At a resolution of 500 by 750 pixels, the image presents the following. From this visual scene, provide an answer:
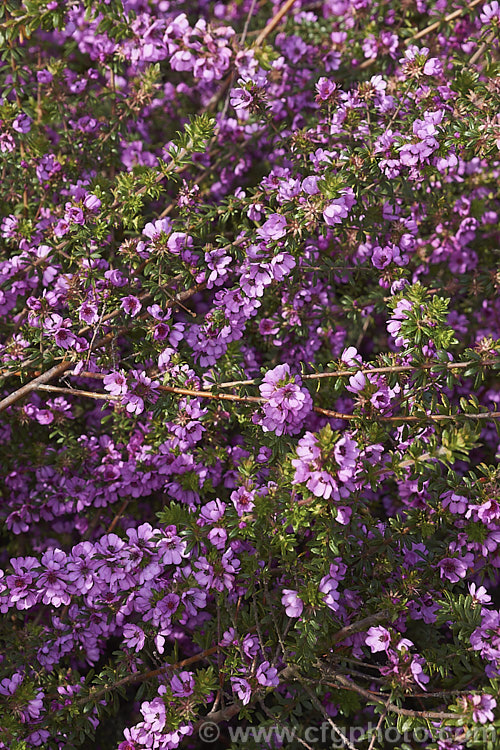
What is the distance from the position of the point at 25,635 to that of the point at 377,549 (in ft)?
5.21

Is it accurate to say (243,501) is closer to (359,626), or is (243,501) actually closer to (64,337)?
(359,626)

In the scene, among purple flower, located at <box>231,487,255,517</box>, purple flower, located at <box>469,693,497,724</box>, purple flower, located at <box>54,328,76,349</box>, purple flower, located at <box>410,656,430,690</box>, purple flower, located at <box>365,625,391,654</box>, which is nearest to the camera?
purple flower, located at <box>469,693,497,724</box>

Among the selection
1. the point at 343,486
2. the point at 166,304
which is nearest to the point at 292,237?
the point at 166,304

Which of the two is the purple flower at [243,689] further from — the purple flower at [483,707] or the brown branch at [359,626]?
the purple flower at [483,707]

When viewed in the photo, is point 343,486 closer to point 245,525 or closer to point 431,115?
point 245,525

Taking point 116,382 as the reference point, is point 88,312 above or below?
above

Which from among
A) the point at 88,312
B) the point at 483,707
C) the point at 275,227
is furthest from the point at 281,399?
the point at 483,707

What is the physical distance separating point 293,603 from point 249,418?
0.79 metres

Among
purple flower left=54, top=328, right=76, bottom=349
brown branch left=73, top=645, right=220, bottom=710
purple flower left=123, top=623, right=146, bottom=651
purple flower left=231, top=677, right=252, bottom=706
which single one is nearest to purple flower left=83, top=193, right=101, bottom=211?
purple flower left=54, top=328, right=76, bottom=349

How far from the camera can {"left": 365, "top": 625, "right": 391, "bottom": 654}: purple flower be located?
246cm

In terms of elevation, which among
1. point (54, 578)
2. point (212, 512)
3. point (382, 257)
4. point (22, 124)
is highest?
point (22, 124)

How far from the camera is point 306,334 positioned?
11.7ft

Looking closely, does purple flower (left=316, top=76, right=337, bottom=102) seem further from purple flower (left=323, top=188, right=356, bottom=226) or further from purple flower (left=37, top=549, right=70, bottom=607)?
purple flower (left=37, top=549, right=70, bottom=607)

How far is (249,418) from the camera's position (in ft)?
9.50
